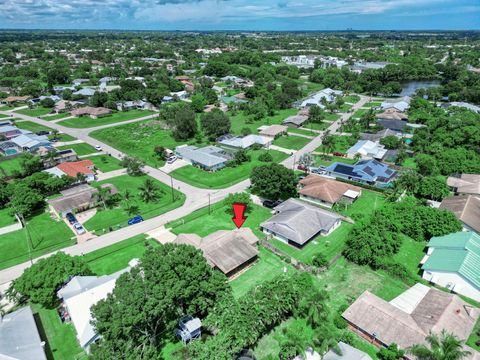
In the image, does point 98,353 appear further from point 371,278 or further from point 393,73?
point 393,73

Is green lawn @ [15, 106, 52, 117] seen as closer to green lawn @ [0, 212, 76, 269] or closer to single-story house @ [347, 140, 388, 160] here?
green lawn @ [0, 212, 76, 269]

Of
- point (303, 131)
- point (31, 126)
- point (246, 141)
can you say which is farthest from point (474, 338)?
point (31, 126)

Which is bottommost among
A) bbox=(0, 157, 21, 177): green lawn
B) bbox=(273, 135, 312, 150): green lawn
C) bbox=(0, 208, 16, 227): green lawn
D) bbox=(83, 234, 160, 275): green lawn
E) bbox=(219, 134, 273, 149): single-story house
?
bbox=(0, 157, 21, 177): green lawn

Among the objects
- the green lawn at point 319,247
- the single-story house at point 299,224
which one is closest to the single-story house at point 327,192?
the single-story house at point 299,224

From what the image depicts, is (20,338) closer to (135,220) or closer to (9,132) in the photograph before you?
(135,220)

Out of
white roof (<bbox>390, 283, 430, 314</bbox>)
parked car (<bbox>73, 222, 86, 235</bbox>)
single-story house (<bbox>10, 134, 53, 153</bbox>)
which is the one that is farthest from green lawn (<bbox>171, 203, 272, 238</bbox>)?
single-story house (<bbox>10, 134, 53, 153</bbox>)

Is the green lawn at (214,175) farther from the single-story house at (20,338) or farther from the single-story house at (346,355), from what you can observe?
the single-story house at (346,355)
